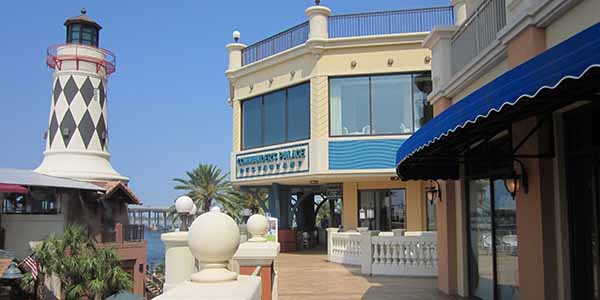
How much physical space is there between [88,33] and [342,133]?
16735 mm

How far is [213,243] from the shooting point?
271 centimetres

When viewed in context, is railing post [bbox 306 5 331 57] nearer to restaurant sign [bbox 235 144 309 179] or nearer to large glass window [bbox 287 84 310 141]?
large glass window [bbox 287 84 310 141]

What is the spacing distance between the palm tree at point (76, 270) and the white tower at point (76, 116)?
6.91m

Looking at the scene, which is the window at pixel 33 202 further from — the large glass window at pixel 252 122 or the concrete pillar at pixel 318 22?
the concrete pillar at pixel 318 22

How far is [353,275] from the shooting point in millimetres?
13945

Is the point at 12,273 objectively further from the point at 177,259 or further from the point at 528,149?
the point at 528,149

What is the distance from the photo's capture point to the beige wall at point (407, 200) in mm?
20469

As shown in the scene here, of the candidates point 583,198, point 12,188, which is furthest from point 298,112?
point 583,198

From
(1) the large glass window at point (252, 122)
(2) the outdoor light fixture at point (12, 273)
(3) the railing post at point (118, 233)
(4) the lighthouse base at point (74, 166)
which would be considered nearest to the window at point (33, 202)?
(4) the lighthouse base at point (74, 166)

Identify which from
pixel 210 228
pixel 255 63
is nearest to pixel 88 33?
pixel 255 63

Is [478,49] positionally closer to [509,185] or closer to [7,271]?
[509,185]

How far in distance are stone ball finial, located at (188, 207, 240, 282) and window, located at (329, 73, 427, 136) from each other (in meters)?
17.2

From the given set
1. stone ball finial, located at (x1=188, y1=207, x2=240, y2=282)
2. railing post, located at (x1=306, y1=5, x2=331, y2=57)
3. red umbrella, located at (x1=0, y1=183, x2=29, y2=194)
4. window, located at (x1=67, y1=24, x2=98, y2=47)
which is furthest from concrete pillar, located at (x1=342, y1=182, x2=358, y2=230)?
stone ball finial, located at (x1=188, y1=207, x2=240, y2=282)

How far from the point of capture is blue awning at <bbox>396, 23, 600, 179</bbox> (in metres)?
4.08
